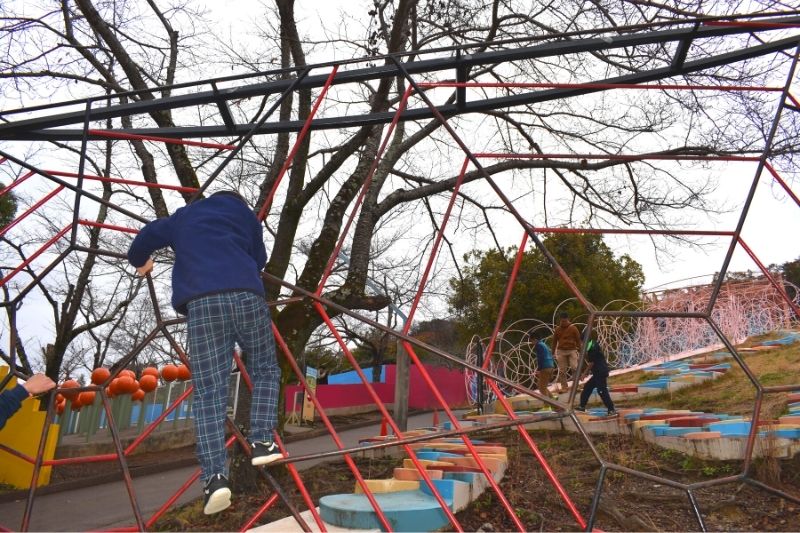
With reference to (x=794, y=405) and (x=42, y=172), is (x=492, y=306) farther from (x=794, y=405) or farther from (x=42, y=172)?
(x=42, y=172)

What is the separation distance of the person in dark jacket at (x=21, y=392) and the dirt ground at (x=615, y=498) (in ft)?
7.26

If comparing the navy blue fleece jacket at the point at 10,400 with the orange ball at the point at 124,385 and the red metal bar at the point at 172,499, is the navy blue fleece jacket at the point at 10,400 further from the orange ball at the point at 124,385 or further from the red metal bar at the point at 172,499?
the orange ball at the point at 124,385

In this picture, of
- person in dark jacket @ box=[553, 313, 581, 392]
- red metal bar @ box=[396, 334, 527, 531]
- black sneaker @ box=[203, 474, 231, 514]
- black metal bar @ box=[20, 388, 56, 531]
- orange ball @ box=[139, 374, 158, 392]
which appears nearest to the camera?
black sneaker @ box=[203, 474, 231, 514]

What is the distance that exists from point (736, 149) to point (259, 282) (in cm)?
558

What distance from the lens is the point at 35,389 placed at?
2525 millimetres

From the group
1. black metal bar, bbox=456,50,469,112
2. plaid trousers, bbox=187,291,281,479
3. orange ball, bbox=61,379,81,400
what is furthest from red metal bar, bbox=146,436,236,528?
black metal bar, bbox=456,50,469,112

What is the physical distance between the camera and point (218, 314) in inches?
80.7

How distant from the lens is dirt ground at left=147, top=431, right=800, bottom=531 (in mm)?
3648

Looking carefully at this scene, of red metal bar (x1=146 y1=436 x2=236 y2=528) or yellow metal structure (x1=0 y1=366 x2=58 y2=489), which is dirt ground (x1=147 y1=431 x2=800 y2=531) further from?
yellow metal structure (x1=0 y1=366 x2=58 y2=489)

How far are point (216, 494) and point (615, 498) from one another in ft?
10.3

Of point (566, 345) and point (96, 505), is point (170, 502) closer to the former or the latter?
point (96, 505)

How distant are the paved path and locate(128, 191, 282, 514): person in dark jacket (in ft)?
14.9

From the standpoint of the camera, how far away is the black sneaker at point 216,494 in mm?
1937

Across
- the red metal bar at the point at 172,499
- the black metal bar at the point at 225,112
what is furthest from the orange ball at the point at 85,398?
→ the black metal bar at the point at 225,112
